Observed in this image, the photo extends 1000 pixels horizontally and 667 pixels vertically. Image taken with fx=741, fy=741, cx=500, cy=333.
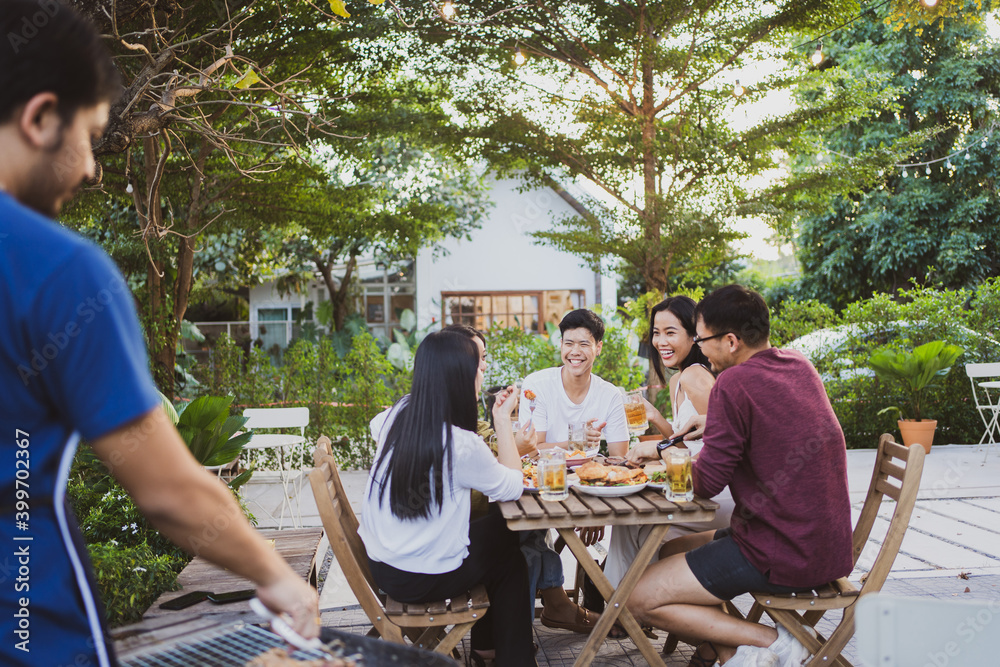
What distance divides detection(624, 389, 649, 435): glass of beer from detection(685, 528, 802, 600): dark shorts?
881 millimetres

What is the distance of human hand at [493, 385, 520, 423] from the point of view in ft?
10.3

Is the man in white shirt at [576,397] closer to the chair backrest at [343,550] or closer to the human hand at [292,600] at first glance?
the chair backrest at [343,550]

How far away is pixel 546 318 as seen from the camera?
54.6ft

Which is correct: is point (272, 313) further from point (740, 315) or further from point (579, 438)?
point (740, 315)

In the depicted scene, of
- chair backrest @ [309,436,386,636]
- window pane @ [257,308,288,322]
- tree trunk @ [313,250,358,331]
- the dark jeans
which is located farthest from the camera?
window pane @ [257,308,288,322]

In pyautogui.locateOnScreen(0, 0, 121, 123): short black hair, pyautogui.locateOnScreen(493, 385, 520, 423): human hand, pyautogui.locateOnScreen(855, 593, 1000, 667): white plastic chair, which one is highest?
pyautogui.locateOnScreen(0, 0, 121, 123): short black hair

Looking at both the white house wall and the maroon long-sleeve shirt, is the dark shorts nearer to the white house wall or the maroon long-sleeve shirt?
the maroon long-sleeve shirt

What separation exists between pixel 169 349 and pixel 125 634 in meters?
6.61

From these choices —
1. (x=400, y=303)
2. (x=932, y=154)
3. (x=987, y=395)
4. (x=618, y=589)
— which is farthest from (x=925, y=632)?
(x=932, y=154)

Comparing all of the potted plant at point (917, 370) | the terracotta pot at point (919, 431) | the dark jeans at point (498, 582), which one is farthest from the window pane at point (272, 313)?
the dark jeans at point (498, 582)

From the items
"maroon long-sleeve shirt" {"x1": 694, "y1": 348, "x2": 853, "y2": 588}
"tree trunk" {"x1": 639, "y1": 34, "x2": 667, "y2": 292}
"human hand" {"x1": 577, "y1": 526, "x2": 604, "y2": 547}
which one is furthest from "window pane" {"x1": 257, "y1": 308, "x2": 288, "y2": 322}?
"maroon long-sleeve shirt" {"x1": 694, "y1": 348, "x2": 853, "y2": 588}

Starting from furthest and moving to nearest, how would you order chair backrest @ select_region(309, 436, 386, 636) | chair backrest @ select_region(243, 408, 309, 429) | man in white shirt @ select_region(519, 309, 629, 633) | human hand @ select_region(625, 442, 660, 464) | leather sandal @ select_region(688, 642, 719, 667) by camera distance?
chair backrest @ select_region(243, 408, 309, 429) → man in white shirt @ select_region(519, 309, 629, 633) → human hand @ select_region(625, 442, 660, 464) → leather sandal @ select_region(688, 642, 719, 667) → chair backrest @ select_region(309, 436, 386, 636)

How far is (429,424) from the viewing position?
2730 mm

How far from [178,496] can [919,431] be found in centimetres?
835
